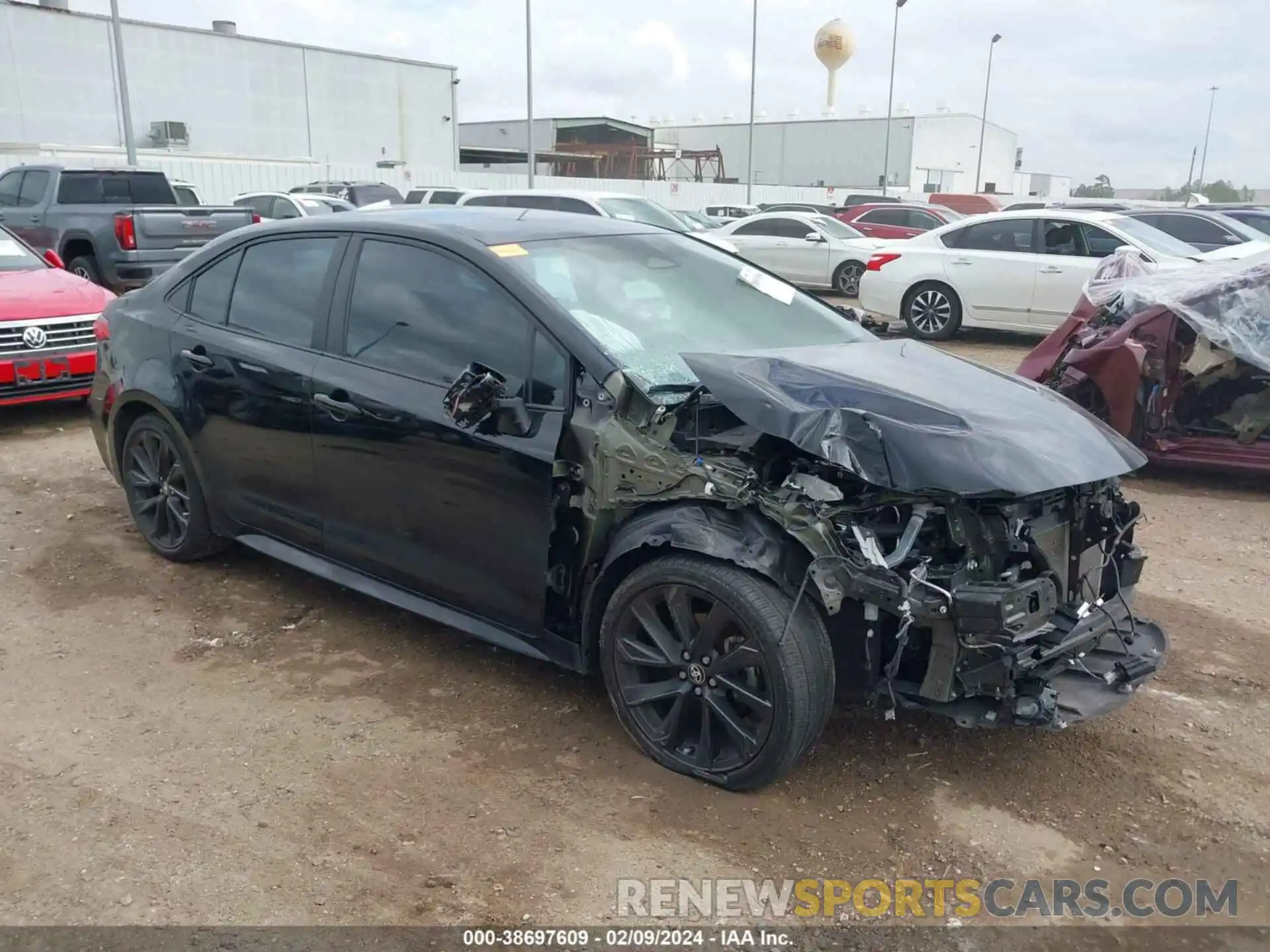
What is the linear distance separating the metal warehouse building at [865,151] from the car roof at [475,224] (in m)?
58.7

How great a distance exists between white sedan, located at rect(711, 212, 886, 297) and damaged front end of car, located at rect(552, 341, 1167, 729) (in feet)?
46.4

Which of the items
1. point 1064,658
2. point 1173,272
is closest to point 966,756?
point 1064,658

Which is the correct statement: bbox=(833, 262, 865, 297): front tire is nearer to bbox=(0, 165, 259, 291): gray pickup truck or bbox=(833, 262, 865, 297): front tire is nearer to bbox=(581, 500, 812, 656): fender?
bbox=(0, 165, 259, 291): gray pickup truck

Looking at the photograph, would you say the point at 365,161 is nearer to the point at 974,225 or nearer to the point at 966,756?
the point at 974,225

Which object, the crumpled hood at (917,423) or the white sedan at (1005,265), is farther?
the white sedan at (1005,265)

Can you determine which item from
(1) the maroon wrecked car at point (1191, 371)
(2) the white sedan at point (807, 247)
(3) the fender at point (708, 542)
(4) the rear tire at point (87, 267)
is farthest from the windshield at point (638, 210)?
(3) the fender at point (708, 542)

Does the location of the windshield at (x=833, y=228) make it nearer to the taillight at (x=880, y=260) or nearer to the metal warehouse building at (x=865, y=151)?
the taillight at (x=880, y=260)

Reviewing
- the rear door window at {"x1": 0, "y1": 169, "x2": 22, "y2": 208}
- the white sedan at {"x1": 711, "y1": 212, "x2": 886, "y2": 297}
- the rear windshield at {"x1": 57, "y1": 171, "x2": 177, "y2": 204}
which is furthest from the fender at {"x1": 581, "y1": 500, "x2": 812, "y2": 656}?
the white sedan at {"x1": 711, "y1": 212, "x2": 886, "y2": 297}

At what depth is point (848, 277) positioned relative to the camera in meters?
17.3

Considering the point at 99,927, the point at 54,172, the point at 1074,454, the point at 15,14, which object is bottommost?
the point at 99,927

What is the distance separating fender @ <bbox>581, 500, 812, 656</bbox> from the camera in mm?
3033

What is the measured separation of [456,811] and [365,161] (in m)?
45.3

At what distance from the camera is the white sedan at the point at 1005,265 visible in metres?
11.6

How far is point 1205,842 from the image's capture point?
121 inches
